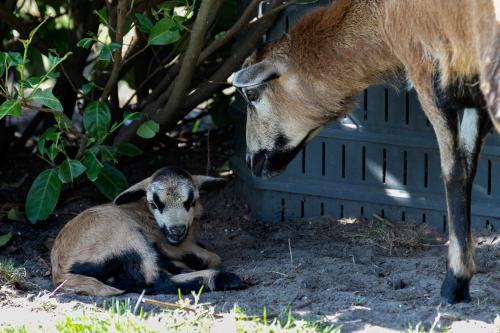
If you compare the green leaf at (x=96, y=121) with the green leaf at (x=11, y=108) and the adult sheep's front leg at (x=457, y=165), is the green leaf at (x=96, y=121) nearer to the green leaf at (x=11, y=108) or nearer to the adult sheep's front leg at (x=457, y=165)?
the green leaf at (x=11, y=108)

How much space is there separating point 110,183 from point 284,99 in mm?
1769

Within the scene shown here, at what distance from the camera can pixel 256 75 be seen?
689 centimetres

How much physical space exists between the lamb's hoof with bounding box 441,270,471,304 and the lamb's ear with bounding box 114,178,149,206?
8.47 feet

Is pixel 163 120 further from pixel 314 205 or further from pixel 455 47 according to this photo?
pixel 455 47

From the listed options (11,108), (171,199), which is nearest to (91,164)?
(171,199)

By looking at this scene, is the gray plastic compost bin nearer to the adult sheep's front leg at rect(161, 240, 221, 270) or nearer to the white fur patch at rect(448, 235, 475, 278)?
the adult sheep's front leg at rect(161, 240, 221, 270)

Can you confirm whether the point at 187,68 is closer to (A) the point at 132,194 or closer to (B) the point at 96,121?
(B) the point at 96,121

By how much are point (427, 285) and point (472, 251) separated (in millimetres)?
447

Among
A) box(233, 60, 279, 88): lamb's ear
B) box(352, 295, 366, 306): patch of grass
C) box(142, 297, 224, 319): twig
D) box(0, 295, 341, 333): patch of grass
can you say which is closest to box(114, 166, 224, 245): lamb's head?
box(233, 60, 279, 88): lamb's ear

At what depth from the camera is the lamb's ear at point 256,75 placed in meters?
6.88

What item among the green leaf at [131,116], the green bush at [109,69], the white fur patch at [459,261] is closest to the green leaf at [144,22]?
the green bush at [109,69]

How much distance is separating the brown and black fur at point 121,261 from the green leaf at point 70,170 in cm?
33

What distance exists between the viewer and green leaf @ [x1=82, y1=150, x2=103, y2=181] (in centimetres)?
745

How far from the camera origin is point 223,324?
5.61 m
